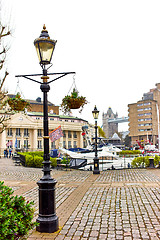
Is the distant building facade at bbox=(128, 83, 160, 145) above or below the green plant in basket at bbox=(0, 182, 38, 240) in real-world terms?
above

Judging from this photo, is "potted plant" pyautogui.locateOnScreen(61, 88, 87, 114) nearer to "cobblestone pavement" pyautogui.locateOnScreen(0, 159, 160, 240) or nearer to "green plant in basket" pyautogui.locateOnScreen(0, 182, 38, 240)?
"cobblestone pavement" pyautogui.locateOnScreen(0, 159, 160, 240)

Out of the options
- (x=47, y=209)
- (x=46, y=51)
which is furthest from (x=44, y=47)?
(x=47, y=209)

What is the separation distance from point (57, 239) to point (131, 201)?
13.2 feet

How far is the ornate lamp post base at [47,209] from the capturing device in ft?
19.6

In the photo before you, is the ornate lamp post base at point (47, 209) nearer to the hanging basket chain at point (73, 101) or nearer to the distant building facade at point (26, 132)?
the hanging basket chain at point (73, 101)

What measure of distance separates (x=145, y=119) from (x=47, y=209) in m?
129

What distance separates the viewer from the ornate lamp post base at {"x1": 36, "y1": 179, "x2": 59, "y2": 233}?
19.6ft

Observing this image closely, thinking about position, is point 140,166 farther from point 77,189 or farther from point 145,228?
point 145,228

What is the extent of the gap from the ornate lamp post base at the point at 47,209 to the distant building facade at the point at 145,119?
125 metres

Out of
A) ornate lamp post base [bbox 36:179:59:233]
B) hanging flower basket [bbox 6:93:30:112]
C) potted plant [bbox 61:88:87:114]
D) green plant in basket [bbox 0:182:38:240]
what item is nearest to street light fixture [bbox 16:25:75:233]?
ornate lamp post base [bbox 36:179:59:233]

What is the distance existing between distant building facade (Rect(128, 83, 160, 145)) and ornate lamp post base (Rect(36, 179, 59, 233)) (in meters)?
125

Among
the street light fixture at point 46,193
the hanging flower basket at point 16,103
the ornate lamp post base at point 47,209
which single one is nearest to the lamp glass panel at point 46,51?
the street light fixture at point 46,193

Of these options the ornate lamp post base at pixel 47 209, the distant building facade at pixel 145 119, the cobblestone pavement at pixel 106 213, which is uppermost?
the distant building facade at pixel 145 119

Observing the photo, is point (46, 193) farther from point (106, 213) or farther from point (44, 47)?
point (44, 47)
